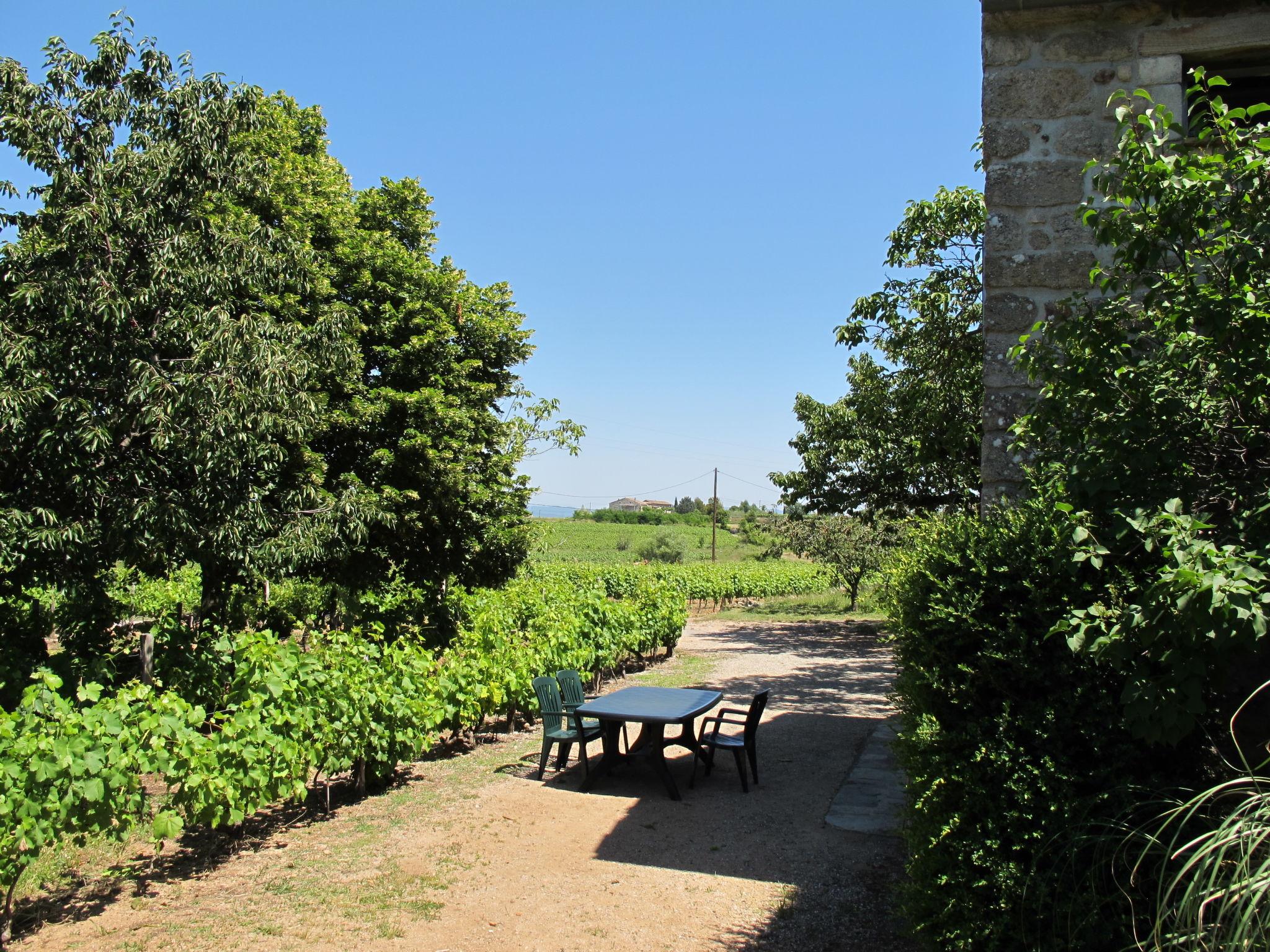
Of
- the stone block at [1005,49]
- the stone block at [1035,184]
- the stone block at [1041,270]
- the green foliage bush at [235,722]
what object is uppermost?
the stone block at [1005,49]

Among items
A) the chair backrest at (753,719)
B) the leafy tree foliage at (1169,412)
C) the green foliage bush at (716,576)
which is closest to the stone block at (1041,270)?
the leafy tree foliage at (1169,412)

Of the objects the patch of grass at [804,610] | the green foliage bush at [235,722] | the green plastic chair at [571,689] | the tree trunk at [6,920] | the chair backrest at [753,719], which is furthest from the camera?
the patch of grass at [804,610]

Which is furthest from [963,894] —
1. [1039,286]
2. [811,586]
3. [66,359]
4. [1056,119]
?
[811,586]

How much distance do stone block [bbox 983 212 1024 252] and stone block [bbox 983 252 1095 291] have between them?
6cm

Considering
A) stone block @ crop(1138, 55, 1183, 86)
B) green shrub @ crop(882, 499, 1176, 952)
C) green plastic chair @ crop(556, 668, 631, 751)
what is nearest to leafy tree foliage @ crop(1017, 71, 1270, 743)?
green shrub @ crop(882, 499, 1176, 952)

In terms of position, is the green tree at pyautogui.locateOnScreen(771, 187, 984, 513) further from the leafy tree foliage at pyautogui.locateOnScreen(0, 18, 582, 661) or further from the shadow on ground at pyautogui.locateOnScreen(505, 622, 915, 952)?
the leafy tree foliage at pyautogui.locateOnScreen(0, 18, 582, 661)

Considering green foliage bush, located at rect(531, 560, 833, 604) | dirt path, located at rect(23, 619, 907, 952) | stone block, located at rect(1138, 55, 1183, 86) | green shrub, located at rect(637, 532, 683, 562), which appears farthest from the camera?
green shrub, located at rect(637, 532, 683, 562)

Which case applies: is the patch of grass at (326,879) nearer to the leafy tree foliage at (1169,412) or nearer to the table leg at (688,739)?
the table leg at (688,739)

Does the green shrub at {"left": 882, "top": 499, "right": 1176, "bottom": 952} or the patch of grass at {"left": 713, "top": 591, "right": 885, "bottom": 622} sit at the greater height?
the green shrub at {"left": 882, "top": 499, "right": 1176, "bottom": 952}

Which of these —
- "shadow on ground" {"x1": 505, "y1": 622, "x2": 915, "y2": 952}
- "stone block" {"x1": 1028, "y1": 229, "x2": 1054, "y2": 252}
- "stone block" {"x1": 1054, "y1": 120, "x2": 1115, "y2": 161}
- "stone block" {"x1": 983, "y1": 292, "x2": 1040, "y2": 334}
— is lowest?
"shadow on ground" {"x1": 505, "y1": 622, "x2": 915, "y2": 952}

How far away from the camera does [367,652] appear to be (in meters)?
6.75

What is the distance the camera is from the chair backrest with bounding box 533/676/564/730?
7887 mm

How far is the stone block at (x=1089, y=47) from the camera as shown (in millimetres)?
4992

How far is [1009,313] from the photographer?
5.06 meters
